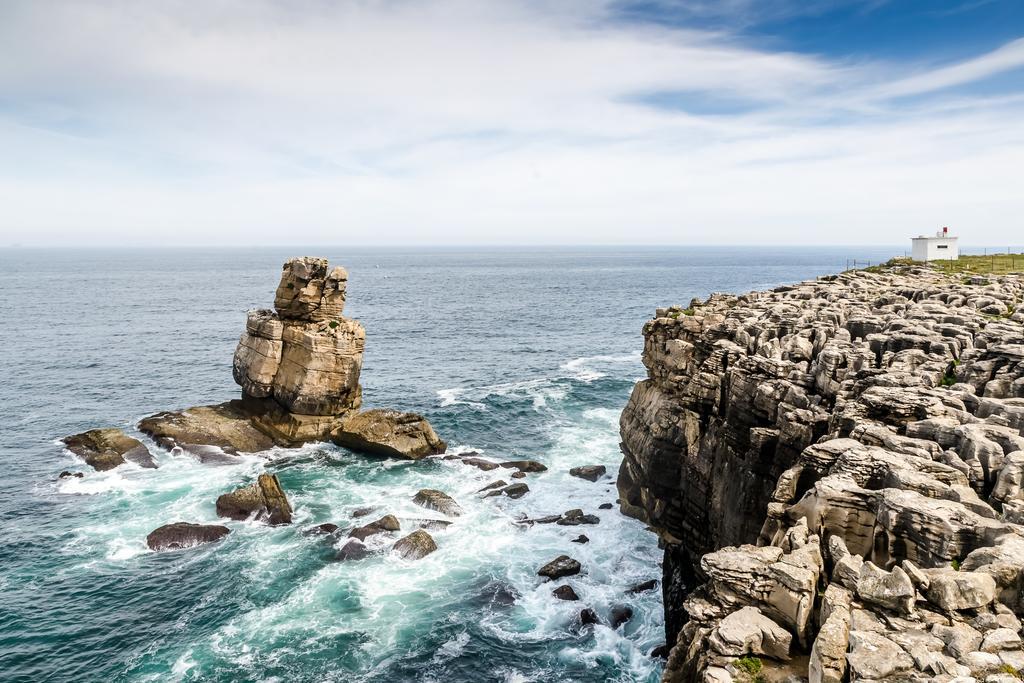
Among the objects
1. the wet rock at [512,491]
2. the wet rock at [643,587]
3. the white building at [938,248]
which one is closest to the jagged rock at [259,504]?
the wet rock at [512,491]

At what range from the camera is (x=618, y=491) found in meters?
47.8

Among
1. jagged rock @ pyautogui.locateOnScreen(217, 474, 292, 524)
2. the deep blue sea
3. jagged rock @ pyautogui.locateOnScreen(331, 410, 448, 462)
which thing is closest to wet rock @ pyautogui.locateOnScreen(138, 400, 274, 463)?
the deep blue sea

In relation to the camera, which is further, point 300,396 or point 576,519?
point 300,396

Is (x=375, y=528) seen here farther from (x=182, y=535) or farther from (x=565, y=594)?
(x=565, y=594)

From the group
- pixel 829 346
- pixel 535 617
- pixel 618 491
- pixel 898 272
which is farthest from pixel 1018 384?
pixel 898 272

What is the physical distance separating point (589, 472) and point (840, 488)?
1336 inches

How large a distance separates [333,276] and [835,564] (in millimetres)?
51915

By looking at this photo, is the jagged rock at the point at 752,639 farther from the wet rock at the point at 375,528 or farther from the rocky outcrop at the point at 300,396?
the rocky outcrop at the point at 300,396

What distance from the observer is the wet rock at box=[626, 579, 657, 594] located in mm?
35781

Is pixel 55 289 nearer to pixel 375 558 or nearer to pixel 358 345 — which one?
pixel 358 345

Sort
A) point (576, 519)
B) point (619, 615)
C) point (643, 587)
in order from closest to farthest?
point (619, 615) → point (643, 587) → point (576, 519)

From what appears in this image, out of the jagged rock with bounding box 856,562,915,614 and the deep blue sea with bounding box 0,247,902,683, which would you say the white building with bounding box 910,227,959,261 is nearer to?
the deep blue sea with bounding box 0,247,902,683

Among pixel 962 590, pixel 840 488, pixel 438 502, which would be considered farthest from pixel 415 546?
pixel 962 590

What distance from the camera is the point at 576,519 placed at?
43812 millimetres
